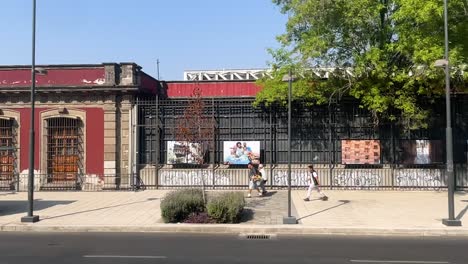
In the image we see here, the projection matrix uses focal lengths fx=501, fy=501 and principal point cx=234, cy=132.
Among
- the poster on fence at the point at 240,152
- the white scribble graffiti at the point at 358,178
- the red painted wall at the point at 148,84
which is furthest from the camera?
the red painted wall at the point at 148,84

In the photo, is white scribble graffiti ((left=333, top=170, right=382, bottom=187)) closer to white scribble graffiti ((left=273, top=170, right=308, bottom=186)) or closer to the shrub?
white scribble graffiti ((left=273, top=170, right=308, bottom=186))

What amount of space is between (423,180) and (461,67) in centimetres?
566

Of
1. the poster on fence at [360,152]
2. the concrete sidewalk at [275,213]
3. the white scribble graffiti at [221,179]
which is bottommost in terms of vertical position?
the concrete sidewalk at [275,213]

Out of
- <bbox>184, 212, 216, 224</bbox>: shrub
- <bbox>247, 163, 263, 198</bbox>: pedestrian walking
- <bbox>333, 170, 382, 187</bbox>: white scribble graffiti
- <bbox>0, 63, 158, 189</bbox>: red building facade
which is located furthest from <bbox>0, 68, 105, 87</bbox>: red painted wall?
<bbox>333, 170, 382, 187</bbox>: white scribble graffiti

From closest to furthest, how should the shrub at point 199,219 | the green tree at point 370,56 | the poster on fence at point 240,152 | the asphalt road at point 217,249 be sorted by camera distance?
the asphalt road at point 217,249
the shrub at point 199,219
the green tree at point 370,56
the poster on fence at point 240,152

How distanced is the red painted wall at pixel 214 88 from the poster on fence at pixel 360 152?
8.48 m

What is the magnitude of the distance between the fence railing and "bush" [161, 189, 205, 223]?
7479 millimetres

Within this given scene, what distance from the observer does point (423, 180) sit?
2261cm

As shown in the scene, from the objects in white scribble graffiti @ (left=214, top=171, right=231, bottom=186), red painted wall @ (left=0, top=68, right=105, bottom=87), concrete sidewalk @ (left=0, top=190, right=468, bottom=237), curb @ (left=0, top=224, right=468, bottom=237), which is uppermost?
red painted wall @ (left=0, top=68, right=105, bottom=87)

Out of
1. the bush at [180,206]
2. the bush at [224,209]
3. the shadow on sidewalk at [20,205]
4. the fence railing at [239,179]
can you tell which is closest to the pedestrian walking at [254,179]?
the fence railing at [239,179]

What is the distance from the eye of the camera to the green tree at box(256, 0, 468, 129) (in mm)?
19578

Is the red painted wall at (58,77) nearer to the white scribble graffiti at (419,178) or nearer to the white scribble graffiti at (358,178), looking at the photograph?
the white scribble graffiti at (358,178)

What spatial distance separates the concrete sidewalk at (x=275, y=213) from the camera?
1340cm

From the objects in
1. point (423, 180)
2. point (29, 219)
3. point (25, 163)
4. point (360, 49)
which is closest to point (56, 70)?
point (25, 163)
